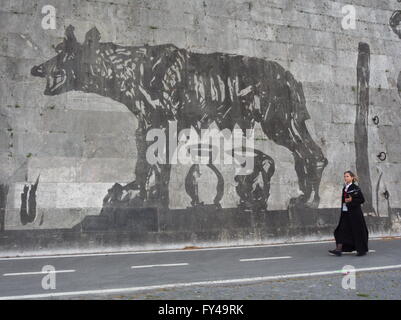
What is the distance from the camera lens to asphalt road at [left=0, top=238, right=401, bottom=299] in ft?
20.1

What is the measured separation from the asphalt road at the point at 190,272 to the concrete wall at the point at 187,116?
1.15 metres

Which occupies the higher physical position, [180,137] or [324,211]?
[180,137]

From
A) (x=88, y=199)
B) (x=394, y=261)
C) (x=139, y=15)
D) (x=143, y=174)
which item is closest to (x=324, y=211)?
(x=394, y=261)

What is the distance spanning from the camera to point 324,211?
1323cm

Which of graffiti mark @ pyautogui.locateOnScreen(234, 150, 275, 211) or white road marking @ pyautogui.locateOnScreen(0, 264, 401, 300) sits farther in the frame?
graffiti mark @ pyautogui.locateOnScreen(234, 150, 275, 211)

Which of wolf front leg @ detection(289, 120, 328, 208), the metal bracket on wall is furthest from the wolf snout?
the metal bracket on wall

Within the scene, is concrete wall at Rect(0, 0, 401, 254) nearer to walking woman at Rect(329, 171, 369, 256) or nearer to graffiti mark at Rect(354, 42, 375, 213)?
graffiti mark at Rect(354, 42, 375, 213)

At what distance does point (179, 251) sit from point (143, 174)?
2191 millimetres

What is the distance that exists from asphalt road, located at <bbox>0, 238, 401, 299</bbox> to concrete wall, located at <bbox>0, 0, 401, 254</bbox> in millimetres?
1147

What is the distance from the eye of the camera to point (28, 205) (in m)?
10.8

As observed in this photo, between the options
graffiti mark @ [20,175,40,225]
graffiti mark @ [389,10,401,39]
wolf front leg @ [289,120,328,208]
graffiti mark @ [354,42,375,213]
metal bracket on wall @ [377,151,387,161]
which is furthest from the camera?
graffiti mark @ [389,10,401,39]

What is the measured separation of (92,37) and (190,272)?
7.16m

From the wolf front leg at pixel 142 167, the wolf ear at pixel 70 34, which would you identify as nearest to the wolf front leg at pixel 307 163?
the wolf front leg at pixel 142 167
